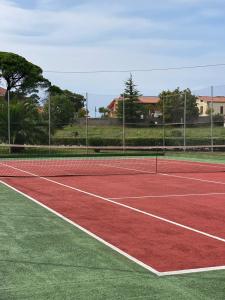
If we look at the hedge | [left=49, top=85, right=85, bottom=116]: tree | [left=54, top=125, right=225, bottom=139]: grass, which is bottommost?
the hedge

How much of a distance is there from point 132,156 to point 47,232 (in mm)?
22357

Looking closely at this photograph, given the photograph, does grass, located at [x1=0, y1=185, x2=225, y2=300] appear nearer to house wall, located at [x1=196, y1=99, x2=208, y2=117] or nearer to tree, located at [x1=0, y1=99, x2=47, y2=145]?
tree, located at [x1=0, y1=99, x2=47, y2=145]

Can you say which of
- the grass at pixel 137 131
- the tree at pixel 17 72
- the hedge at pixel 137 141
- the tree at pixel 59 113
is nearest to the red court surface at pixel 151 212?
the hedge at pixel 137 141

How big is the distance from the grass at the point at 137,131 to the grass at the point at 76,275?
2525 centimetres

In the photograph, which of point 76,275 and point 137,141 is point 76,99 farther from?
point 76,275

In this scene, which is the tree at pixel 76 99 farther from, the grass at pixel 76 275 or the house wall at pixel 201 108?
the grass at pixel 76 275

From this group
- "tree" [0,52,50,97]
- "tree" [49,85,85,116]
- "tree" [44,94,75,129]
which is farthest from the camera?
"tree" [0,52,50,97]

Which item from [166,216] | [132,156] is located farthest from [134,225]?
[132,156]

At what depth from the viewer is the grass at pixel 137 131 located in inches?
1262

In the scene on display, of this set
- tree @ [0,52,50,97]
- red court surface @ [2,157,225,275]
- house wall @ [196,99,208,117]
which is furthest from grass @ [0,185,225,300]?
tree @ [0,52,50,97]

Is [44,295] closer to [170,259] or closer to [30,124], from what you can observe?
[170,259]

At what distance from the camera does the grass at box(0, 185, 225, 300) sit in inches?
191

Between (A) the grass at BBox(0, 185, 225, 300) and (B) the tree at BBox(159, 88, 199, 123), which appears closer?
(A) the grass at BBox(0, 185, 225, 300)

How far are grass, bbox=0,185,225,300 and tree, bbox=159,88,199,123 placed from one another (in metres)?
27.0
